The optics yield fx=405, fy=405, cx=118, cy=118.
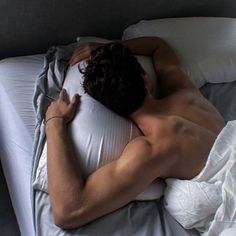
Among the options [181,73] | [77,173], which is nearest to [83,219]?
[77,173]

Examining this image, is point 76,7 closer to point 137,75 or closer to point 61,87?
point 61,87

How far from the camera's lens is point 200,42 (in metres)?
1.59

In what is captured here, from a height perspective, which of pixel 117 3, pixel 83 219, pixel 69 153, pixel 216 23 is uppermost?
pixel 117 3

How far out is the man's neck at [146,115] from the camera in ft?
3.80

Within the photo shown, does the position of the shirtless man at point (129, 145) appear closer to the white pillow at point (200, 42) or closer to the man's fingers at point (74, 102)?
the man's fingers at point (74, 102)

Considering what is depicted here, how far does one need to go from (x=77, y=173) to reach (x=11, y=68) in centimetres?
62

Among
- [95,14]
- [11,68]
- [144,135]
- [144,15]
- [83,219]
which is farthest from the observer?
[144,15]

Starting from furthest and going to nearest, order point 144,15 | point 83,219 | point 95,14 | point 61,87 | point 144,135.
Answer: point 144,15, point 95,14, point 61,87, point 144,135, point 83,219

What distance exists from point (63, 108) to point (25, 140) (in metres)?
0.17

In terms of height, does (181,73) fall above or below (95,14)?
below

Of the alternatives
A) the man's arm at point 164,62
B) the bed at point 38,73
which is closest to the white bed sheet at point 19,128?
the bed at point 38,73

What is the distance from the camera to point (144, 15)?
175 centimetres

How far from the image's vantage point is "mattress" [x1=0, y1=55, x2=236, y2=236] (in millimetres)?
1049

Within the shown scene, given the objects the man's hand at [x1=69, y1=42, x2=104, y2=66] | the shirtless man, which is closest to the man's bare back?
the shirtless man
